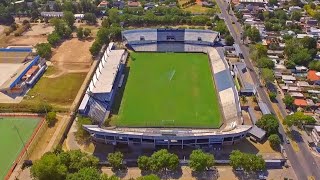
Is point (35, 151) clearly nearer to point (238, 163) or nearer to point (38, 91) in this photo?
point (38, 91)

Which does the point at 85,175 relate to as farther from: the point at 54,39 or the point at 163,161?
the point at 54,39

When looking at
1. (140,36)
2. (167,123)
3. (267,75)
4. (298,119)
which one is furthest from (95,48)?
(298,119)

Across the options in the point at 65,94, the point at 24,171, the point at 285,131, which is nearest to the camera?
the point at 24,171

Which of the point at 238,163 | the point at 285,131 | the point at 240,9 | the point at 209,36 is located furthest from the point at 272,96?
the point at 240,9

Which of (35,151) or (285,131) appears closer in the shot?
(35,151)

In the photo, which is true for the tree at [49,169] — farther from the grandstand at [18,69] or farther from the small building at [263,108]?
the small building at [263,108]

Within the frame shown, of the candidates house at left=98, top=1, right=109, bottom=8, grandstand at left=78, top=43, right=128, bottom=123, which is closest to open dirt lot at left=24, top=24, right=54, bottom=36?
house at left=98, top=1, right=109, bottom=8
